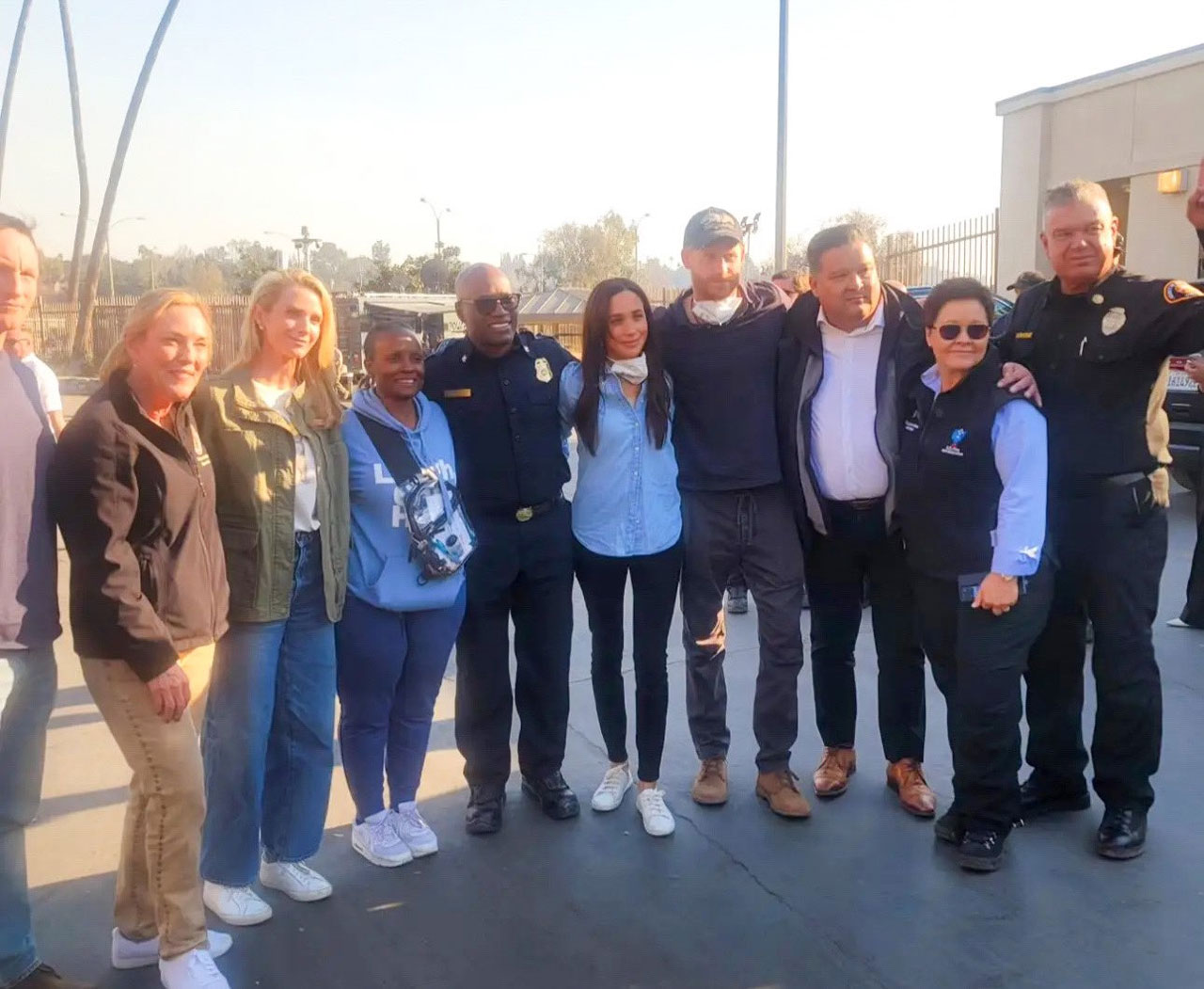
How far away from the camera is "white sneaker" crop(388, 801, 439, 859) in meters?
3.68

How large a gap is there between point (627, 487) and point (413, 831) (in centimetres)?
140

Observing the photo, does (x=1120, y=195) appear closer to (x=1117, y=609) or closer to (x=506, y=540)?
(x=1117, y=609)

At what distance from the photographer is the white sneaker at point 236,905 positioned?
3.24 metres

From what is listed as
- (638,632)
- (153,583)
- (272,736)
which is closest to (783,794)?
(638,632)

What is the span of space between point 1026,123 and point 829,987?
16697mm

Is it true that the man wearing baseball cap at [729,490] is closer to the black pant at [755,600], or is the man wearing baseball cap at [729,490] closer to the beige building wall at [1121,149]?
the black pant at [755,600]

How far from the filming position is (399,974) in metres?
2.99

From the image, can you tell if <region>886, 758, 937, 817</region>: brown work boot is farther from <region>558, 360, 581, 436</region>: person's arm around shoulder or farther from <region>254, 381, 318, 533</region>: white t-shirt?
<region>254, 381, 318, 533</region>: white t-shirt

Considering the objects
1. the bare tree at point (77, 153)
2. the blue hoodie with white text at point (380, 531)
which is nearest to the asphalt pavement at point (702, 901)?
the blue hoodie with white text at point (380, 531)

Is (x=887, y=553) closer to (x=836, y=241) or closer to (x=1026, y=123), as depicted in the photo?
(x=836, y=241)

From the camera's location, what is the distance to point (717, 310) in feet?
12.9

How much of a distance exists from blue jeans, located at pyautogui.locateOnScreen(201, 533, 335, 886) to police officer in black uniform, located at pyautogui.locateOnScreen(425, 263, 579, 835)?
64 cm

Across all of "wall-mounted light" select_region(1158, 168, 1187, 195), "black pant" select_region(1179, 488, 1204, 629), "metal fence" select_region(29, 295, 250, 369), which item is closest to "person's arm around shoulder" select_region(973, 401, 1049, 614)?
"black pant" select_region(1179, 488, 1204, 629)

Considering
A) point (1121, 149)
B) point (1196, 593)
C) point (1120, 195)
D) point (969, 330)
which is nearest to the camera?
point (969, 330)
